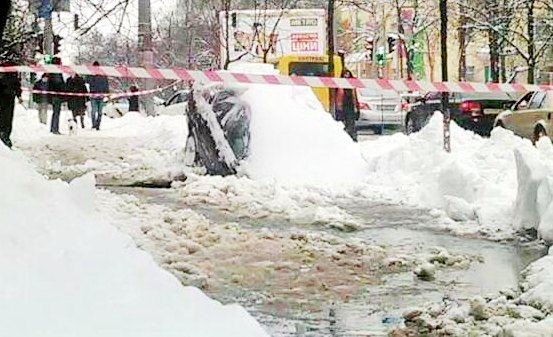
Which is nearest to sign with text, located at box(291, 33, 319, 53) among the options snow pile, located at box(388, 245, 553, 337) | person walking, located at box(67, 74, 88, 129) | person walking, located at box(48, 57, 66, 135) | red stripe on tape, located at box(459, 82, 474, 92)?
person walking, located at box(67, 74, 88, 129)

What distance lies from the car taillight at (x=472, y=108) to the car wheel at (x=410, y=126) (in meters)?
1.85

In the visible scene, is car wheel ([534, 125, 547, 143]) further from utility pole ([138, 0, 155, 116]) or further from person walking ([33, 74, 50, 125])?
person walking ([33, 74, 50, 125])

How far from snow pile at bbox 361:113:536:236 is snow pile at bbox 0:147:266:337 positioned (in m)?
5.25

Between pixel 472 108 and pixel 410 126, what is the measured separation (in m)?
2.28

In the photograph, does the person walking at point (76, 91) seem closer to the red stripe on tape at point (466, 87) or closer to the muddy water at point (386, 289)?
the muddy water at point (386, 289)

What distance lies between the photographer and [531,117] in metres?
19.4

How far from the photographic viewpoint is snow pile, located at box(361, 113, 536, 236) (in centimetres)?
1017

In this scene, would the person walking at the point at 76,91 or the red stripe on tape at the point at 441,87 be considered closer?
the red stripe on tape at the point at 441,87

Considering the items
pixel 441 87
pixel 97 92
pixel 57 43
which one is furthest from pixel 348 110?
pixel 441 87

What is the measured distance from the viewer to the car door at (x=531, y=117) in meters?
19.2

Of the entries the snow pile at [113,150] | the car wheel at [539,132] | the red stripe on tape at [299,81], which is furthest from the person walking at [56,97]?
the red stripe on tape at [299,81]

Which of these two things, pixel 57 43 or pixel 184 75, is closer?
pixel 184 75

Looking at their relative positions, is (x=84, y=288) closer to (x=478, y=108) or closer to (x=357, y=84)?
(x=357, y=84)

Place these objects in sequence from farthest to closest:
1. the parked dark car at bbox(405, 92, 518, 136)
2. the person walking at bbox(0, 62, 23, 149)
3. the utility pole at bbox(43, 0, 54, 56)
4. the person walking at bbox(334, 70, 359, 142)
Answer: the utility pole at bbox(43, 0, 54, 56) < the parked dark car at bbox(405, 92, 518, 136) < the person walking at bbox(334, 70, 359, 142) < the person walking at bbox(0, 62, 23, 149)
